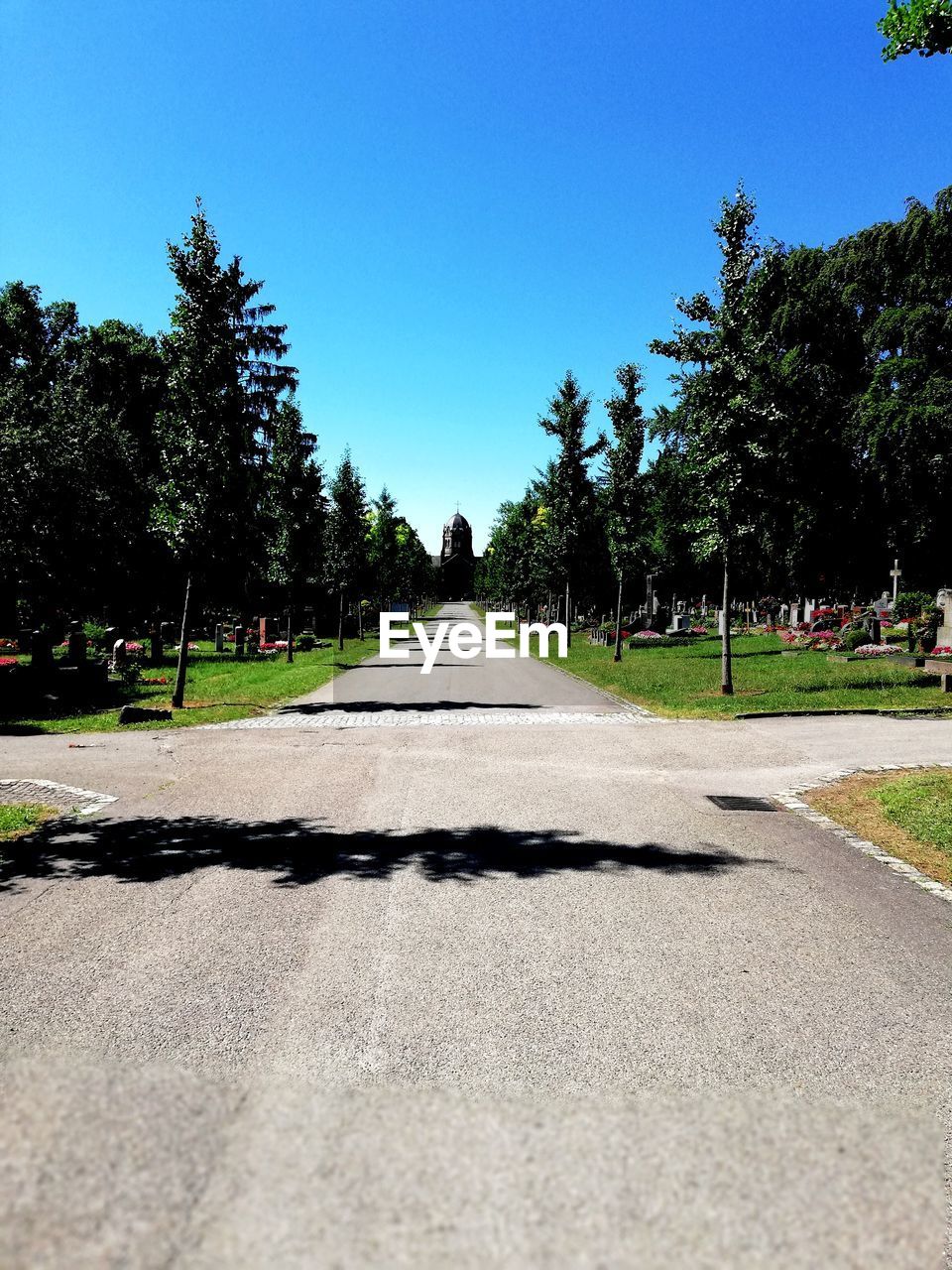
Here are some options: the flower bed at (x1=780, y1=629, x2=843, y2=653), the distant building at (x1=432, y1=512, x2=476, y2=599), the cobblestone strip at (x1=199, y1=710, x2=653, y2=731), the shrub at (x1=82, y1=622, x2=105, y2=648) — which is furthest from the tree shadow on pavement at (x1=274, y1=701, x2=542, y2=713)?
the distant building at (x1=432, y1=512, x2=476, y2=599)

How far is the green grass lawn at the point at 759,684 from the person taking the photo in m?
15.6

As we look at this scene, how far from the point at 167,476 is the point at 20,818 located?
10561mm

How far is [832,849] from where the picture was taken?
6891mm

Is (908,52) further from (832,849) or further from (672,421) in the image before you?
(672,421)

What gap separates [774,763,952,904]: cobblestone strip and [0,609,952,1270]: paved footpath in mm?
165

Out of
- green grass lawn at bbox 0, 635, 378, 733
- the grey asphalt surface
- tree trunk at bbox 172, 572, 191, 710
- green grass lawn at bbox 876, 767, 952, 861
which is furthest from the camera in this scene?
the grey asphalt surface

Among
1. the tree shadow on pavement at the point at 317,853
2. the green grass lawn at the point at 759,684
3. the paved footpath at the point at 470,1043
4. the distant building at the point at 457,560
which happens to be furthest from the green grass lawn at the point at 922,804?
the distant building at the point at 457,560

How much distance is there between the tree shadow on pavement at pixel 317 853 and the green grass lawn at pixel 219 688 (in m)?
7.34

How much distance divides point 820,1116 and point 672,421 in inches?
1153

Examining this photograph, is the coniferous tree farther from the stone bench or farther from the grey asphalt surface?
the stone bench

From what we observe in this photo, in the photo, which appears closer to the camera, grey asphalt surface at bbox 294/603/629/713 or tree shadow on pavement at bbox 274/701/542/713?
tree shadow on pavement at bbox 274/701/542/713

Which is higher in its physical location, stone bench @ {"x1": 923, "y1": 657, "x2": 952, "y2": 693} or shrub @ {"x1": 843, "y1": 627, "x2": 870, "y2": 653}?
shrub @ {"x1": 843, "y1": 627, "x2": 870, "y2": 653}

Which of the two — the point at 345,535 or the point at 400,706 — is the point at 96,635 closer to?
the point at 345,535

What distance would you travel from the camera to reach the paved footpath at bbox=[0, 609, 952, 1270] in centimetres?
264
